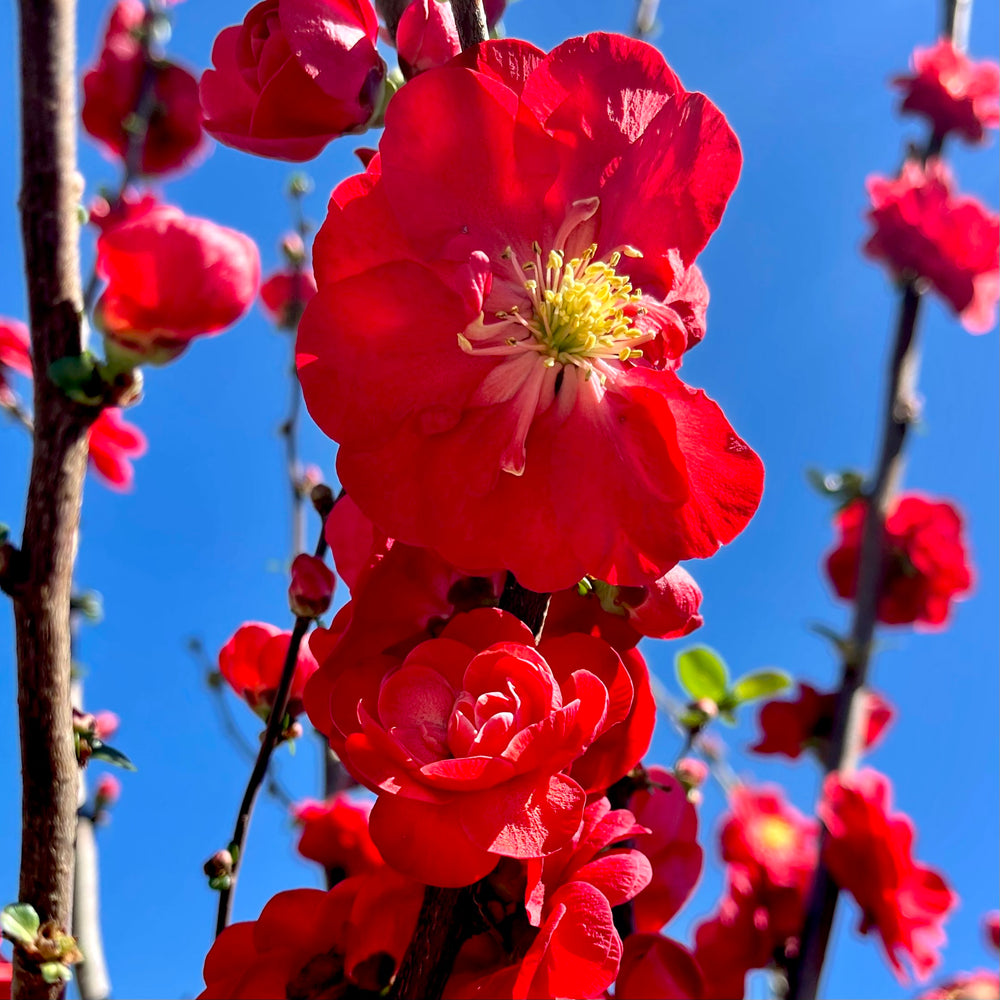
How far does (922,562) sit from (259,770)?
5.20 feet

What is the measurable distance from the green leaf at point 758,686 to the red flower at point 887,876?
0.29 meters

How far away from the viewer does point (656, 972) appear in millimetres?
637

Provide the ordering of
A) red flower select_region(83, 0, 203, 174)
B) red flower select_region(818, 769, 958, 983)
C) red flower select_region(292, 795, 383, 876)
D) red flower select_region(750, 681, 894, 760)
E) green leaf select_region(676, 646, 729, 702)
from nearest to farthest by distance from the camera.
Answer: red flower select_region(292, 795, 383, 876), green leaf select_region(676, 646, 729, 702), red flower select_region(818, 769, 958, 983), red flower select_region(750, 681, 894, 760), red flower select_region(83, 0, 203, 174)

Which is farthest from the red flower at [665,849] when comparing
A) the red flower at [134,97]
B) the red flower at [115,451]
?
the red flower at [134,97]

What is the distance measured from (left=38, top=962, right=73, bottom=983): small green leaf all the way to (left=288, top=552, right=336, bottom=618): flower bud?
30cm

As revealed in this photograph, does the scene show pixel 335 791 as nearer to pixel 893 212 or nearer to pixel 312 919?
pixel 312 919

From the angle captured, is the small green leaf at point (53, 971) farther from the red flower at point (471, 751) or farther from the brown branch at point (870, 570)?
the brown branch at point (870, 570)

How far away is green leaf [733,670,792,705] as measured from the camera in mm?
1165

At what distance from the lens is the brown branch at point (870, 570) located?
1333 millimetres

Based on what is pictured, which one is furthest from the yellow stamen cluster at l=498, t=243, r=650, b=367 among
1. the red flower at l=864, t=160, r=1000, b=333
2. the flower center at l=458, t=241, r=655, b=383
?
the red flower at l=864, t=160, r=1000, b=333

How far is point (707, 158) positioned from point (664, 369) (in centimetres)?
14

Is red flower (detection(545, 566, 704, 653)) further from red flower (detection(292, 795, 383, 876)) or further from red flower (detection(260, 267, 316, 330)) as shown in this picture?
red flower (detection(260, 267, 316, 330))

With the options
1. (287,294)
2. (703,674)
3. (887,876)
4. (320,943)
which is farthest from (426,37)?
(287,294)

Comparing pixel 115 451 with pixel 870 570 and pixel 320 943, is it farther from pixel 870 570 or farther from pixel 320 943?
pixel 870 570
